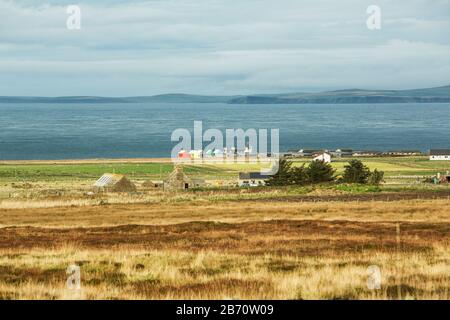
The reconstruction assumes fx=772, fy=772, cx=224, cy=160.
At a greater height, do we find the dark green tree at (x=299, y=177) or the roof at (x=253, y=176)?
the dark green tree at (x=299, y=177)

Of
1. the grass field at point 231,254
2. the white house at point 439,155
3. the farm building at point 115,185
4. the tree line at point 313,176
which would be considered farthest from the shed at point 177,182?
the white house at point 439,155

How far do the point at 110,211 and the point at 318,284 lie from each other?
3664 centimetres

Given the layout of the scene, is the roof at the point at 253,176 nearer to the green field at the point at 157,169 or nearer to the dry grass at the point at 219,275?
the green field at the point at 157,169

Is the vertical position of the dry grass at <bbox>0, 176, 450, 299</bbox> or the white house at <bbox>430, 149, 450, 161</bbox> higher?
the dry grass at <bbox>0, 176, 450, 299</bbox>

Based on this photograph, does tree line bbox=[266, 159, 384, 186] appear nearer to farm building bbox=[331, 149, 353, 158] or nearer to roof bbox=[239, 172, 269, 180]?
roof bbox=[239, 172, 269, 180]

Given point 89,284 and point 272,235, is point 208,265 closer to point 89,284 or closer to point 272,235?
point 89,284

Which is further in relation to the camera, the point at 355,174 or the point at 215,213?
the point at 355,174

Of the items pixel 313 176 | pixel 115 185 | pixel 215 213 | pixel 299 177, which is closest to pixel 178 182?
→ pixel 115 185

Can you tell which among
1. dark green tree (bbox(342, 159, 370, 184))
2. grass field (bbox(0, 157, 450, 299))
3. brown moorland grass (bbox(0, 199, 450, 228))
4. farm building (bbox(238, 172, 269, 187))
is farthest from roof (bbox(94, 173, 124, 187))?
grass field (bbox(0, 157, 450, 299))

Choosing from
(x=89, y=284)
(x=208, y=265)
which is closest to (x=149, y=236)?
(x=208, y=265)

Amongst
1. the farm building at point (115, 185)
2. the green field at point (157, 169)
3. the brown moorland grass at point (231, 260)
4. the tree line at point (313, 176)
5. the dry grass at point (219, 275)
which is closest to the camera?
the dry grass at point (219, 275)

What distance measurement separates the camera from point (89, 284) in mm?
15664

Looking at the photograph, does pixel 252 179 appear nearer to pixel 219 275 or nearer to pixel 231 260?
pixel 231 260
